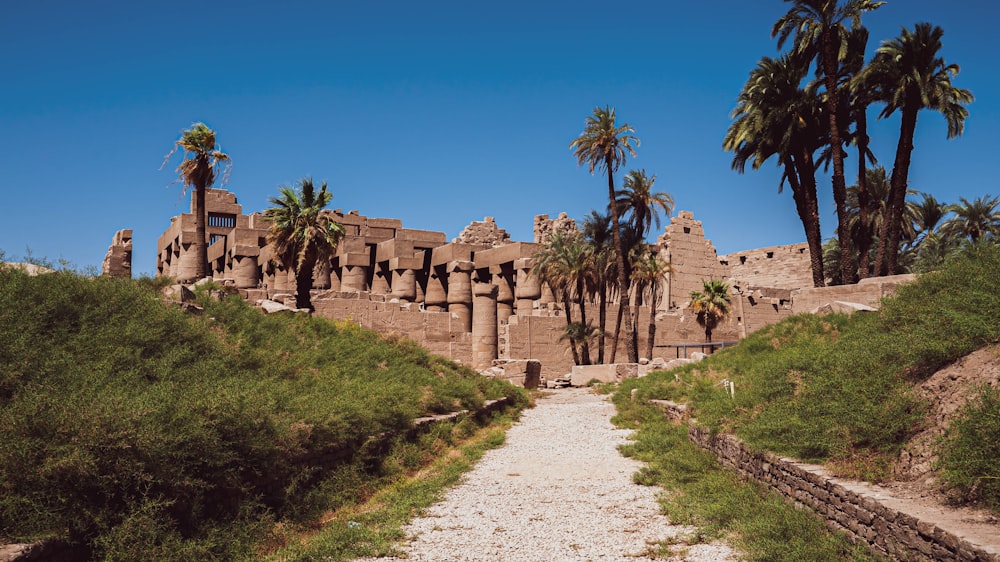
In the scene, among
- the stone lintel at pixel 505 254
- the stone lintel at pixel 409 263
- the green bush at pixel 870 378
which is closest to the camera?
the green bush at pixel 870 378

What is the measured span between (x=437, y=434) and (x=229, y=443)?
21.4ft

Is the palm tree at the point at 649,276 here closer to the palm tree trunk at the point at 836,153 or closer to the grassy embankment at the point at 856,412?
the palm tree trunk at the point at 836,153

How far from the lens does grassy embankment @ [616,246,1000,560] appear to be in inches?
251

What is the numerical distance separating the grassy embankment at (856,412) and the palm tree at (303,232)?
590 inches

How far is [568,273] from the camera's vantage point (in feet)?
117

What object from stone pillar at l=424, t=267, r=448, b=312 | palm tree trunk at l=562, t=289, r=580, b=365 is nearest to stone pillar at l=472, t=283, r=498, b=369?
stone pillar at l=424, t=267, r=448, b=312

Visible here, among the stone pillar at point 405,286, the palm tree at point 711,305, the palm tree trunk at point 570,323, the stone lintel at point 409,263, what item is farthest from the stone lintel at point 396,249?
the palm tree at point 711,305

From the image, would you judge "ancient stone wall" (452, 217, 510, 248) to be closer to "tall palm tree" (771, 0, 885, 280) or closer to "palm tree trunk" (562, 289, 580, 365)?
"palm tree trunk" (562, 289, 580, 365)

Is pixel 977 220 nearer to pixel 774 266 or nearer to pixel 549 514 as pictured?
pixel 774 266

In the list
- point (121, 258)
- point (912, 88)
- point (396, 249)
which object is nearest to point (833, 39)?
point (912, 88)

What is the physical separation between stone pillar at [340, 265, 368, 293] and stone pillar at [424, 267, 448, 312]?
3542 millimetres

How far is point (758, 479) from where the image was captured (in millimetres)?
9211

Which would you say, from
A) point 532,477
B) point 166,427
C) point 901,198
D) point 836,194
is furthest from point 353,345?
point 901,198

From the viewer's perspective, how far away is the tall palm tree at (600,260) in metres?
36.6
